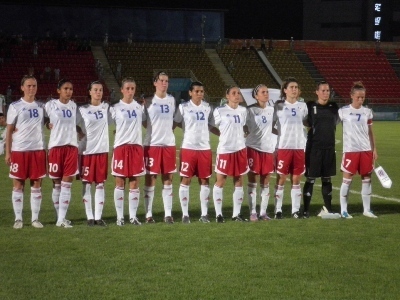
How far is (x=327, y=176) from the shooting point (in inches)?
481

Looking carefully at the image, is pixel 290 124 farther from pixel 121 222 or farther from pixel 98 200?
pixel 98 200

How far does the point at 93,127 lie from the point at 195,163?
1517mm

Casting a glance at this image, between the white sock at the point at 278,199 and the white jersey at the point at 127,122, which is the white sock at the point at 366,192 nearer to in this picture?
the white sock at the point at 278,199

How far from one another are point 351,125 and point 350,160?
52 cm

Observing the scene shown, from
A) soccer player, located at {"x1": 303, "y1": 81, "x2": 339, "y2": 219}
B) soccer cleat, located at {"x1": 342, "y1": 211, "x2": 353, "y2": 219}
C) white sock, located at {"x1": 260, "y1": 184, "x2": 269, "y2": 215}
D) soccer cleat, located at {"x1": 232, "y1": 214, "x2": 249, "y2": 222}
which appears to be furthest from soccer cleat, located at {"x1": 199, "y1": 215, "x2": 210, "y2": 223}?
soccer cleat, located at {"x1": 342, "y1": 211, "x2": 353, "y2": 219}

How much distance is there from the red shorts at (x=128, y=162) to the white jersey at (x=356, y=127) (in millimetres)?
3173

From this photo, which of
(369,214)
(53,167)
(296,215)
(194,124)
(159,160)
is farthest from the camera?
(369,214)

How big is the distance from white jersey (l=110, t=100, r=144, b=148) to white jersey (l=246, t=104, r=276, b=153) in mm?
1673

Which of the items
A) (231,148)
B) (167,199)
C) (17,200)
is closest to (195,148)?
(231,148)

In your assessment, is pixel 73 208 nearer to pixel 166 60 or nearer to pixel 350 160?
pixel 350 160

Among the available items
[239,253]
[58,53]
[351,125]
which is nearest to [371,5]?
[58,53]

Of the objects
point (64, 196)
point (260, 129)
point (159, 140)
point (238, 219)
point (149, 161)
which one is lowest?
point (238, 219)

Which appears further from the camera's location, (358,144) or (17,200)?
(358,144)

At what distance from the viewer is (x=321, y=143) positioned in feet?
39.9
